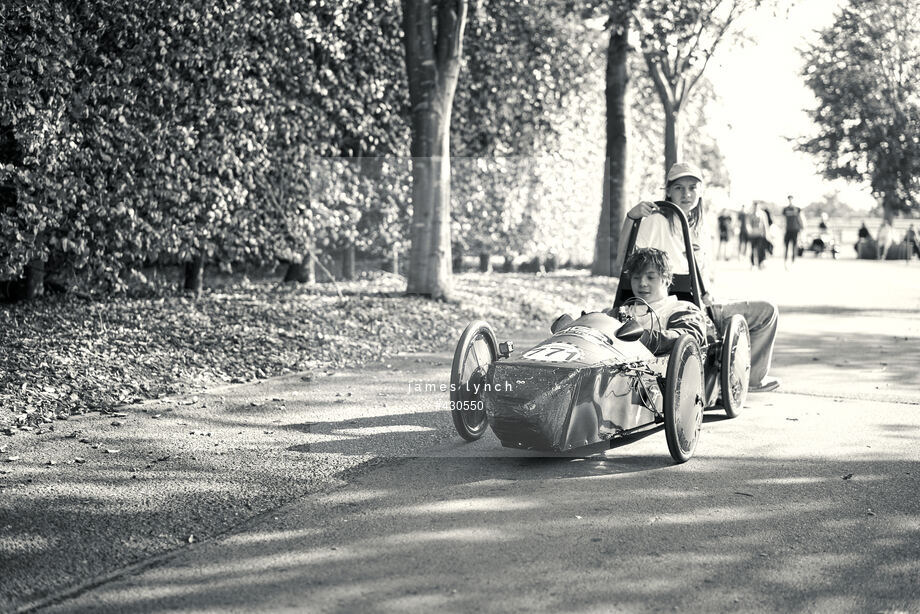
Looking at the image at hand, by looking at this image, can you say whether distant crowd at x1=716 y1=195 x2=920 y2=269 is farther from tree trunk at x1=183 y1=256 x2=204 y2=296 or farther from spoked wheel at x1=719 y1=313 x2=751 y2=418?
spoked wheel at x1=719 y1=313 x2=751 y2=418

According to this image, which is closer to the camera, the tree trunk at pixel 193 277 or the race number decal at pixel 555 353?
the race number decal at pixel 555 353

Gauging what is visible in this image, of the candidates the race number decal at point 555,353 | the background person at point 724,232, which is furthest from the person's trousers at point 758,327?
the background person at point 724,232

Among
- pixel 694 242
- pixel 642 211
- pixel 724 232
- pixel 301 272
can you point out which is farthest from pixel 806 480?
pixel 724 232

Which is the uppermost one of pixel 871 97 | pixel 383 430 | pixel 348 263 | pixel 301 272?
pixel 871 97

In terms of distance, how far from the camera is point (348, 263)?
53.6 ft

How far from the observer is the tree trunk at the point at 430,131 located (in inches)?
519

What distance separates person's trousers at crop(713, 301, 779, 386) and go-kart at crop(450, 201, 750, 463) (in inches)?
74.0

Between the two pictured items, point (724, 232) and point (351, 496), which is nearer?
point (351, 496)

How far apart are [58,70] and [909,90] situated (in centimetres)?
3332

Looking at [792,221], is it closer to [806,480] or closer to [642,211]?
[642,211]

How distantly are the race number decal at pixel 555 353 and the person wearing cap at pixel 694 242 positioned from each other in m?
1.25

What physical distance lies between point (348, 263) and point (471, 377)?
32.8 ft

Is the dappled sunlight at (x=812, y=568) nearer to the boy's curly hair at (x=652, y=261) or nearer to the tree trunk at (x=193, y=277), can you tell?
the boy's curly hair at (x=652, y=261)

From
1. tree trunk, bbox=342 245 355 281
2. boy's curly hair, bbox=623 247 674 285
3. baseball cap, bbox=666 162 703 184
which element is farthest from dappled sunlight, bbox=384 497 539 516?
tree trunk, bbox=342 245 355 281
